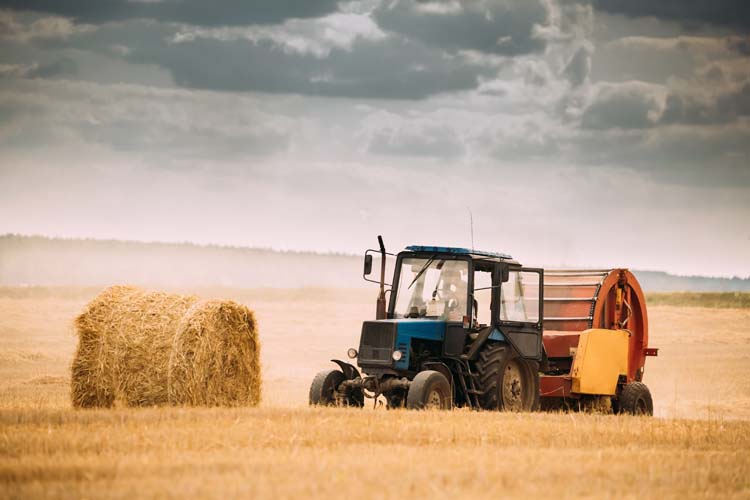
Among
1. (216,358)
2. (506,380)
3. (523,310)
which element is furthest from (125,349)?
(523,310)

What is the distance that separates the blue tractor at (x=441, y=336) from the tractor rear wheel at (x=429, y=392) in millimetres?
42

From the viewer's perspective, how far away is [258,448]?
35.7ft

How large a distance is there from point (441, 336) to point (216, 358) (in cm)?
301

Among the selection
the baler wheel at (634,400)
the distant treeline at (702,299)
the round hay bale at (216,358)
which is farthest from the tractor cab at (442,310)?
the distant treeline at (702,299)

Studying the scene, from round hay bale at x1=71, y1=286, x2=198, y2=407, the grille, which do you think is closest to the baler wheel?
the grille

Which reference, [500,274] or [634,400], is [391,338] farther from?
[634,400]

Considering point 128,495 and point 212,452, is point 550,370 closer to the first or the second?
point 212,452

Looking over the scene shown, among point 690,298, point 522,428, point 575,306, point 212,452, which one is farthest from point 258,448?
point 690,298

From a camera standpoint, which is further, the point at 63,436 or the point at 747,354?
the point at 747,354

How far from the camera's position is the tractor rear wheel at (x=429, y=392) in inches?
573

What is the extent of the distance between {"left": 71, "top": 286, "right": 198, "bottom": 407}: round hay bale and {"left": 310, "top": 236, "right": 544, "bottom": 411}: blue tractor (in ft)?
7.05

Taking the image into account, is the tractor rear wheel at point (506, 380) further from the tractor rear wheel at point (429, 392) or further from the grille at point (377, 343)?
the grille at point (377, 343)

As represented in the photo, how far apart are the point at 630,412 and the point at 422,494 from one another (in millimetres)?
10604

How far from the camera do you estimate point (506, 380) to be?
16.4 meters
